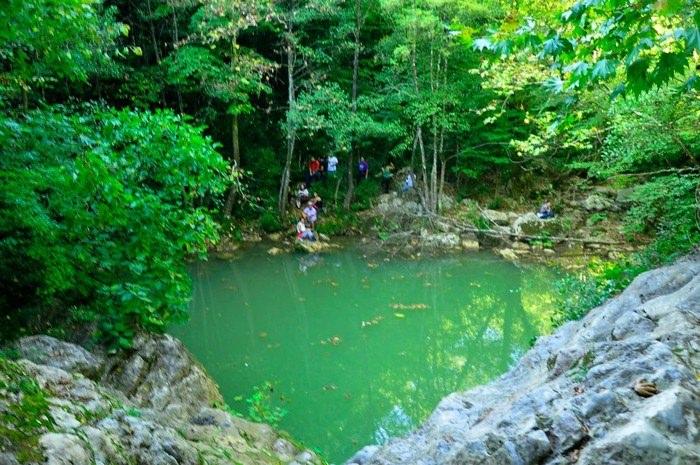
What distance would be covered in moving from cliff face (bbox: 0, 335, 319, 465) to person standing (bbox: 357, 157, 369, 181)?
1351 centimetres

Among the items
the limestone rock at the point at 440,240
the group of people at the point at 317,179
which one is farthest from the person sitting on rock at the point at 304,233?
the limestone rock at the point at 440,240

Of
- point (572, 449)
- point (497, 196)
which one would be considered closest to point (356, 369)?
point (572, 449)

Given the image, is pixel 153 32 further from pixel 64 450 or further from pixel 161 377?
pixel 64 450

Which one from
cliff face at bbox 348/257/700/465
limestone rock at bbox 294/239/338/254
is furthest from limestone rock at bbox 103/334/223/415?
limestone rock at bbox 294/239/338/254

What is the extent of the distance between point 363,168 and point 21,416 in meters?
17.2

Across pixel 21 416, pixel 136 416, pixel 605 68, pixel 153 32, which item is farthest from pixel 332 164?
pixel 21 416

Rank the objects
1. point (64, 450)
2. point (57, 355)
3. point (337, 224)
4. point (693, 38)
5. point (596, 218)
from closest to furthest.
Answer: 1. point (693, 38)
2. point (64, 450)
3. point (57, 355)
4. point (596, 218)
5. point (337, 224)

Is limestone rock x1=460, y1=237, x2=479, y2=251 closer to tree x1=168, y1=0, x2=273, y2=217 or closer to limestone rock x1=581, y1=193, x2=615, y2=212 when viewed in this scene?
limestone rock x1=581, y1=193, x2=615, y2=212

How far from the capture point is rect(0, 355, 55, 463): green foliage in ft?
5.81

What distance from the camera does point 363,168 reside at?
1881 cm

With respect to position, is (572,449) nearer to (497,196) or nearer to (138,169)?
(138,169)

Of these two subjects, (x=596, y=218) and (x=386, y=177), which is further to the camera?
(x=386, y=177)

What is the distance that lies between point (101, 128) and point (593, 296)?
5905 millimetres

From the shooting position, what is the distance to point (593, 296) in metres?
6.36
